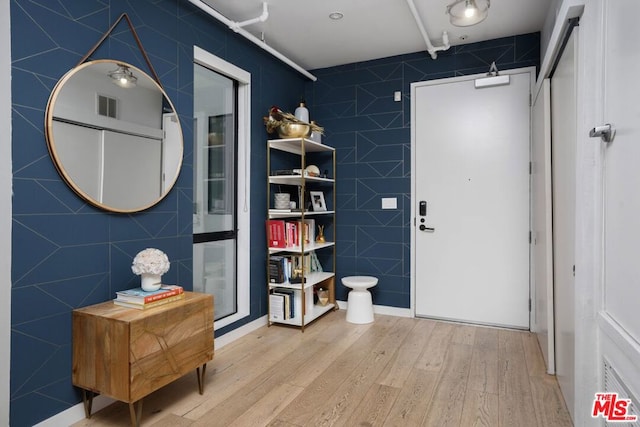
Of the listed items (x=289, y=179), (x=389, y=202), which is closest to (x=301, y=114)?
(x=289, y=179)

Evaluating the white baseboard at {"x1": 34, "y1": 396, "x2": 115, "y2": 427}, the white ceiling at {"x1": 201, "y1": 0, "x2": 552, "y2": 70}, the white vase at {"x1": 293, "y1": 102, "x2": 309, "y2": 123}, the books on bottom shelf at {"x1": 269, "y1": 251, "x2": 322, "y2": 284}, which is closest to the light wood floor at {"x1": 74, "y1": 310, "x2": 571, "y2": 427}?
the white baseboard at {"x1": 34, "y1": 396, "x2": 115, "y2": 427}

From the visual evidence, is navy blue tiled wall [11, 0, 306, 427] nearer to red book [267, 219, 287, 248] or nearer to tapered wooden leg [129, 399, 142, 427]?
tapered wooden leg [129, 399, 142, 427]

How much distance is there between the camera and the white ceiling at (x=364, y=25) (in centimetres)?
284

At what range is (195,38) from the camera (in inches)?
109

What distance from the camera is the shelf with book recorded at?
349 cm

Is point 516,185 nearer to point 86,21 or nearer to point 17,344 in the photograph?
point 86,21

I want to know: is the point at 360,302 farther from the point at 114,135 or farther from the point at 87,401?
the point at 114,135

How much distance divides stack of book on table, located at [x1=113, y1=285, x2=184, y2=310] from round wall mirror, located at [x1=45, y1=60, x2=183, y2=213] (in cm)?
50

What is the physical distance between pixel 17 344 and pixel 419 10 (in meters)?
3.33

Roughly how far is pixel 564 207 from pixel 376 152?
2.08 metres

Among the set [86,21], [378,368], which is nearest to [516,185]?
[378,368]

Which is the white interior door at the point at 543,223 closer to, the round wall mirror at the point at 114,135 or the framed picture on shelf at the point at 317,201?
the framed picture on shelf at the point at 317,201

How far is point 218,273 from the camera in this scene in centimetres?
317

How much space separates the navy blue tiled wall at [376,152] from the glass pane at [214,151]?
128 cm
